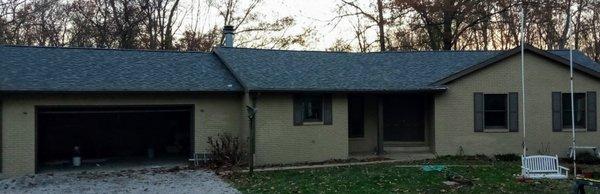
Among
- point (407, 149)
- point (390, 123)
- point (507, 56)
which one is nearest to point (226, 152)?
point (390, 123)

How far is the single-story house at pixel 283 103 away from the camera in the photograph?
15906mm

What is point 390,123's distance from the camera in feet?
67.6

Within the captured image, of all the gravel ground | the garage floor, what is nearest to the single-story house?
the garage floor

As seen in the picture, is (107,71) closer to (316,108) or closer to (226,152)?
(226,152)

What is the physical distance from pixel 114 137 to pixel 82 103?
18.1ft

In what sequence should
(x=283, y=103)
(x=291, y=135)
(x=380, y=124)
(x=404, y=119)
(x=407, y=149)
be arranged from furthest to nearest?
(x=404, y=119) < (x=407, y=149) < (x=380, y=124) < (x=291, y=135) < (x=283, y=103)

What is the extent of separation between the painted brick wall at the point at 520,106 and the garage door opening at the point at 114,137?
899cm

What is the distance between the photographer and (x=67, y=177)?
1478 cm

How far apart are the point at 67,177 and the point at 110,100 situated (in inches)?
101

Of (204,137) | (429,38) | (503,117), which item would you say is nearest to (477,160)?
(503,117)

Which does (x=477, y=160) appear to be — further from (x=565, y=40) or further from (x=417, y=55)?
(x=565, y=40)

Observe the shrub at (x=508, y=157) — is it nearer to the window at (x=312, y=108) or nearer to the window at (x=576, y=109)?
the window at (x=576, y=109)

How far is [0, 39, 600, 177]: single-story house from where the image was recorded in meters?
15.9

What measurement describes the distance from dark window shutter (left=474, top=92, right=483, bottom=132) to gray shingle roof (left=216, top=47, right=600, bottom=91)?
51.2 inches
